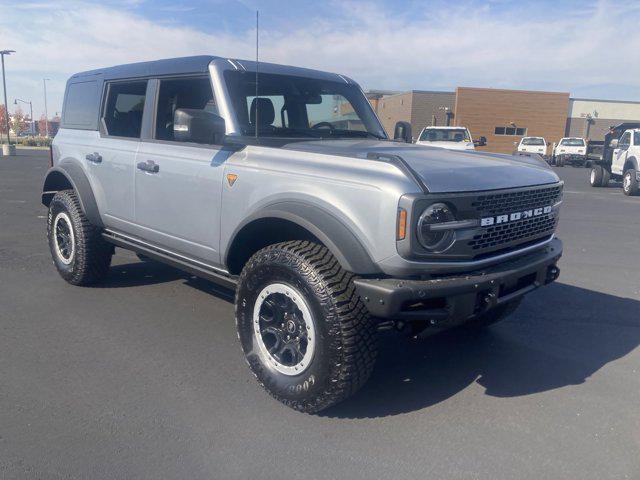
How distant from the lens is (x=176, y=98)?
4348 millimetres

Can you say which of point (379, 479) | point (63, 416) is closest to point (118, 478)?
point (63, 416)

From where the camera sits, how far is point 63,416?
3.02 meters

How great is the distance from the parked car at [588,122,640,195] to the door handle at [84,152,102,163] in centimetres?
1577

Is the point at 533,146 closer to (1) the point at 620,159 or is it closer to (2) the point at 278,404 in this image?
(1) the point at 620,159

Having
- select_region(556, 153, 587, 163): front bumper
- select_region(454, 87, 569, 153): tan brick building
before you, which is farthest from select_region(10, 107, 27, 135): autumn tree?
select_region(556, 153, 587, 163): front bumper

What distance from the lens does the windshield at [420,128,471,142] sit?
1794cm

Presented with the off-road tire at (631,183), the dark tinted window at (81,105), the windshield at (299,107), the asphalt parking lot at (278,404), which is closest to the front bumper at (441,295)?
the asphalt parking lot at (278,404)

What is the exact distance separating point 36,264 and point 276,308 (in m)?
4.21

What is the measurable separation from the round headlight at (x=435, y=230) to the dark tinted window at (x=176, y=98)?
2.06 metres

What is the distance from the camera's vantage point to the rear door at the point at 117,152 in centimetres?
454

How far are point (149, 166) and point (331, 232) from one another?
200cm

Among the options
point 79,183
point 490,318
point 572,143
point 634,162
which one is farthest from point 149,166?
point 572,143

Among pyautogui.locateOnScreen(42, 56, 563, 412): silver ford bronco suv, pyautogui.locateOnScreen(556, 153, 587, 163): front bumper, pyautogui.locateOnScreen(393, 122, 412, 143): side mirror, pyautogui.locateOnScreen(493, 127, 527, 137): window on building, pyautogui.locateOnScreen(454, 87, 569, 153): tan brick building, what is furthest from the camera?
pyautogui.locateOnScreen(493, 127, 527, 137): window on building

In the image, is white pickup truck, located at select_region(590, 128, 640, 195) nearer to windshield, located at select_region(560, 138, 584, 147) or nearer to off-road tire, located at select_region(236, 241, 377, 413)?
windshield, located at select_region(560, 138, 584, 147)
